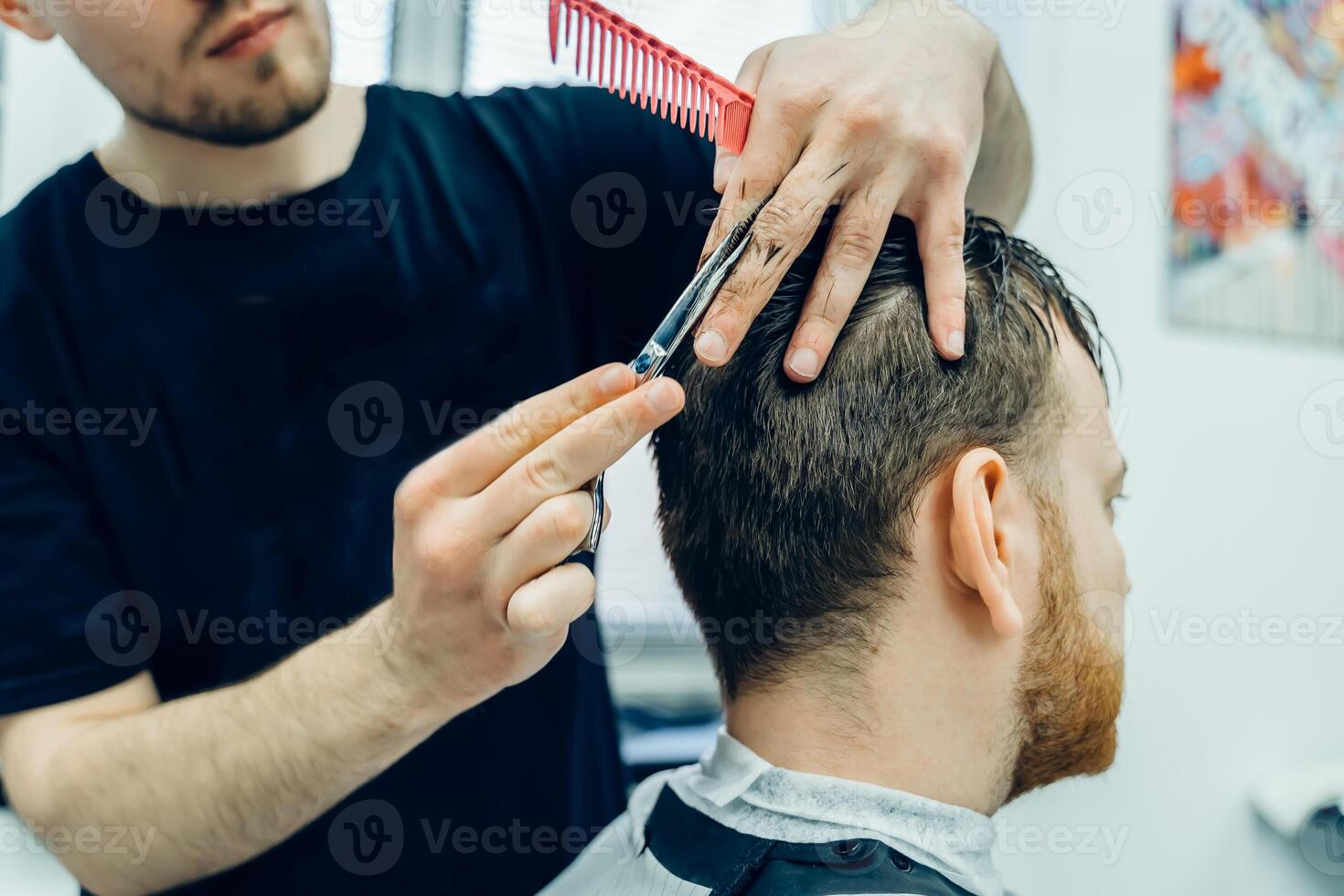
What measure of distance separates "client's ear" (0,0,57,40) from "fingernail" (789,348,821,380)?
934 mm

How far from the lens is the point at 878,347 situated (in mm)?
892

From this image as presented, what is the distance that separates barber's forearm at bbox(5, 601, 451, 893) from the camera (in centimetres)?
85

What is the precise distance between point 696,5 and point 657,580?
1.22 metres

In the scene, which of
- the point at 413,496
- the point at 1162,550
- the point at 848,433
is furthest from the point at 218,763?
the point at 1162,550

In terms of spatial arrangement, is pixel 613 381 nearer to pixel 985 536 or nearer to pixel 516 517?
pixel 516 517

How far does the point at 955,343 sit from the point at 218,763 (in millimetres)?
898

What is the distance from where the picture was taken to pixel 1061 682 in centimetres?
96

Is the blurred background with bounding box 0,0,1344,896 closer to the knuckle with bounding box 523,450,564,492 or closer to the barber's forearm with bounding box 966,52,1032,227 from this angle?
the barber's forearm with bounding box 966,52,1032,227

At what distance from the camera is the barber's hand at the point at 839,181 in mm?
801

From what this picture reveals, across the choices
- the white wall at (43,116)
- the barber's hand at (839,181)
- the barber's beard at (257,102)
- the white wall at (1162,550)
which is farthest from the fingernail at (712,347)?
the white wall at (1162,550)

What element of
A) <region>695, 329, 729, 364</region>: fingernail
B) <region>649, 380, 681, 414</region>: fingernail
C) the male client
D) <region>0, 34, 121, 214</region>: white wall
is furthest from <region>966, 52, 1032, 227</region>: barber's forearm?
<region>0, 34, 121, 214</region>: white wall

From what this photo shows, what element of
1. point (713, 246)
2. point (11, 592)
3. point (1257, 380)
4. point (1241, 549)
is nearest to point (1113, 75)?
point (1257, 380)

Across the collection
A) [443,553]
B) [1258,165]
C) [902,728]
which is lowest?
[902,728]

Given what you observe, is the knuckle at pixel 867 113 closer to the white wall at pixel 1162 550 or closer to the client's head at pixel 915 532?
the client's head at pixel 915 532
